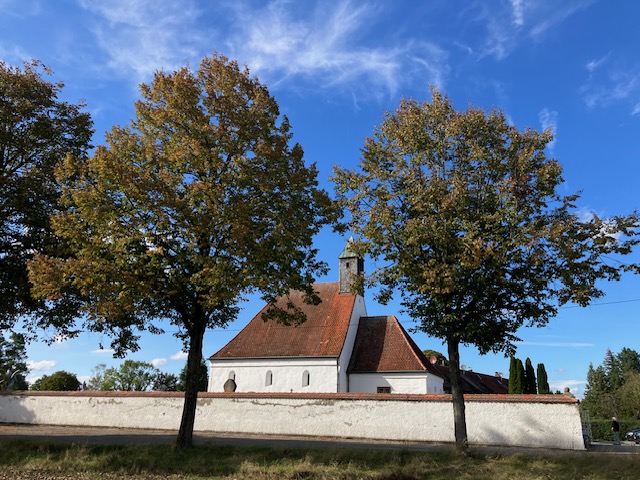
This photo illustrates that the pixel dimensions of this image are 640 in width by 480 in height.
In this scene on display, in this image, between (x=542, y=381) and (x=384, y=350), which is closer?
(x=384, y=350)


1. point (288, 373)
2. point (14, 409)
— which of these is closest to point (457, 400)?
point (288, 373)

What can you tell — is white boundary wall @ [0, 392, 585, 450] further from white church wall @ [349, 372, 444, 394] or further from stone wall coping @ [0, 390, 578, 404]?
white church wall @ [349, 372, 444, 394]

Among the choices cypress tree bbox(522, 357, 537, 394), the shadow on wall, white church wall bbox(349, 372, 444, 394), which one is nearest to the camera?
the shadow on wall

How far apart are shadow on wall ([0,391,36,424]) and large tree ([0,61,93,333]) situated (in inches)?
531

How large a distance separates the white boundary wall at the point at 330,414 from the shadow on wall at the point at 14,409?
5 cm

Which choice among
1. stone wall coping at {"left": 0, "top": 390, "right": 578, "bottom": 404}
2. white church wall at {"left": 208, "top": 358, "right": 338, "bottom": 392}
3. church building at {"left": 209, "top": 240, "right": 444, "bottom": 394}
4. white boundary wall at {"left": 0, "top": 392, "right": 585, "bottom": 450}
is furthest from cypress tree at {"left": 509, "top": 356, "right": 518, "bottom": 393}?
white boundary wall at {"left": 0, "top": 392, "right": 585, "bottom": 450}

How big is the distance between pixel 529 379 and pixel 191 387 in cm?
3012

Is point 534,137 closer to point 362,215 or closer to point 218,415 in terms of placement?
point 362,215

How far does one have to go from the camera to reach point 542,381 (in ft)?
134

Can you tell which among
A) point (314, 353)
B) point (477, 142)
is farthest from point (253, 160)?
point (314, 353)

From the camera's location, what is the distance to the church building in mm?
30938

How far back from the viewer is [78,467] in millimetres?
10984

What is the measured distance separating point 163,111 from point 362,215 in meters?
6.20

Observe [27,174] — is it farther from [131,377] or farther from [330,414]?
[131,377]
